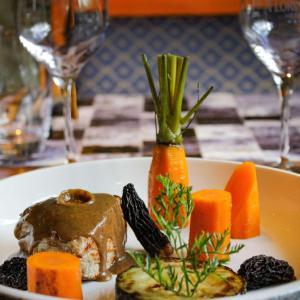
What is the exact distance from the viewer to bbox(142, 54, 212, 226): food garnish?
34.1 inches

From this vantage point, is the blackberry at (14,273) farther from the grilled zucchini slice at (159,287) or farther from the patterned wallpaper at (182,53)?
the patterned wallpaper at (182,53)

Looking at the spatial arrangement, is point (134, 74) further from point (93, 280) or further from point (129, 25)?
point (93, 280)

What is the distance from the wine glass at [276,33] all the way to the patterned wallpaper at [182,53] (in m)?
1.48

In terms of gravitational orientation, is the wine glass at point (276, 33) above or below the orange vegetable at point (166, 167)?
above

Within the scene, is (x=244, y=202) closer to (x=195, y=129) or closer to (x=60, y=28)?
(x=60, y=28)

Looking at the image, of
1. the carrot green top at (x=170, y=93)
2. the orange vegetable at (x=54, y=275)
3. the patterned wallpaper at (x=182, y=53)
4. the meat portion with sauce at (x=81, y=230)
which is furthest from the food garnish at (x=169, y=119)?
the patterned wallpaper at (x=182, y=53)

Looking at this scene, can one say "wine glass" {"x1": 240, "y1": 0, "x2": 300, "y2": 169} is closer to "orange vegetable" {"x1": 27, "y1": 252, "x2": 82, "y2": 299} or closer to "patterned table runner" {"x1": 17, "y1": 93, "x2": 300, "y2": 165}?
"patterned table runner" {"x1": 17, "y1": 93, "x2": 300, "y2": 165}

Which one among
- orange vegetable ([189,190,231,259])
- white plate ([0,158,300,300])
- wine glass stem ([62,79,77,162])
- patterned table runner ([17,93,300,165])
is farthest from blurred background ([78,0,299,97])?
orange vegetable ([189,190,231,259])

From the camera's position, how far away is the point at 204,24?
2674 mm

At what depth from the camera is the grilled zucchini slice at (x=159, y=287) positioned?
1.91ft

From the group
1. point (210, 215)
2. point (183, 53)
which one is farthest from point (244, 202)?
point (183, 53)

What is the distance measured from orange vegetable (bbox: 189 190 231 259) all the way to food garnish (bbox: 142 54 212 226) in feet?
0.22

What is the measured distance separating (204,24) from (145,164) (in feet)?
5.76

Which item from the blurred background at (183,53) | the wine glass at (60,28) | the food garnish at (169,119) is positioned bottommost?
the blurred background at (183,53)
